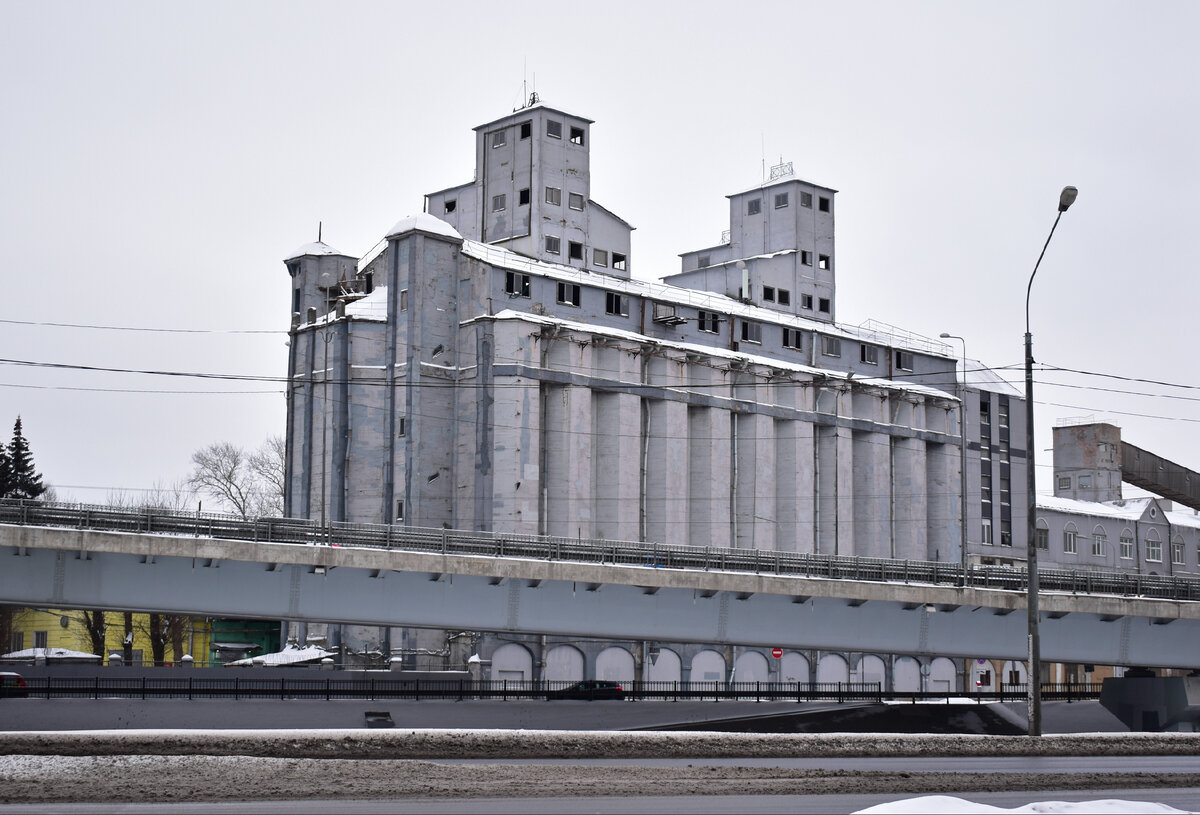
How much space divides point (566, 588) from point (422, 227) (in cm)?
3880

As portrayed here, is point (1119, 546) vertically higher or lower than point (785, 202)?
lower

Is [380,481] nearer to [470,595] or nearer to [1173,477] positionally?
[470,595]

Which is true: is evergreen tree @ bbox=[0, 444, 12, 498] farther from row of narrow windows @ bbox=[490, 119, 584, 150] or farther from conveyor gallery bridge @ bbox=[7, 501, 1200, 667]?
conveyor gallery bridge @ bbox=[7, 501, 1200, 667]

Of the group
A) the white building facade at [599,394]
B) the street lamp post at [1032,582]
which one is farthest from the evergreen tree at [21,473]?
the street lamp post at [1032,582]

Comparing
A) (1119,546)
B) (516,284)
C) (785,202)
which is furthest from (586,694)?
(1119,546)

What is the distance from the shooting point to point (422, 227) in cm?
8181

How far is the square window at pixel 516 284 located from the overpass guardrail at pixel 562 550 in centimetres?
3194

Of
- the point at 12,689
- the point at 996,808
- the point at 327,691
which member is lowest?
the point at 327,691

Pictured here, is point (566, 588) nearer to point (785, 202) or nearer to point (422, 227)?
point (422, 227)

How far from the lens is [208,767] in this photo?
28688 millimetres

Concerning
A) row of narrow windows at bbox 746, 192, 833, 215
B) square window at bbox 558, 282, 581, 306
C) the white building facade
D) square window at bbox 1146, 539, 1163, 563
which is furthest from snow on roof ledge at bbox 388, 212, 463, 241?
square window at bbox 1146, 539, 1163, 563

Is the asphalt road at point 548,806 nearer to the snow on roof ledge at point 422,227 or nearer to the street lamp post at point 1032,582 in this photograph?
the street lamp post at point 1032,582

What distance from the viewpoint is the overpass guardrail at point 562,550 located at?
4344 centimetres

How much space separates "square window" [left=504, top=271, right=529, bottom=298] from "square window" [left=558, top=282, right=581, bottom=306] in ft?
9.66
